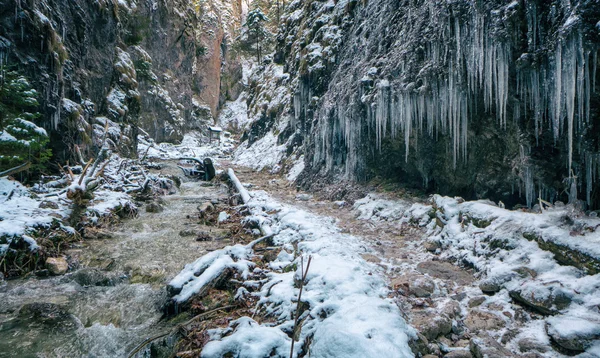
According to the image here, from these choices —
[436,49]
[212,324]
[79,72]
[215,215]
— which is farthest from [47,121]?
[436,49]

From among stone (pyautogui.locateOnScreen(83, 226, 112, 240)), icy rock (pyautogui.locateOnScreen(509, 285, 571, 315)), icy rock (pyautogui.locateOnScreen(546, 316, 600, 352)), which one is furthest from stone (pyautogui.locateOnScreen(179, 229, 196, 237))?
icy rock (pyautogui.locateOnScreen(546, 316, 600, 352))

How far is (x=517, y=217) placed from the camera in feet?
13.3

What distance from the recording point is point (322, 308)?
305 cm

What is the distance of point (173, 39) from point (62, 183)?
95.6 feet

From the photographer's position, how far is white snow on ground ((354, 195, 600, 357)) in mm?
2566

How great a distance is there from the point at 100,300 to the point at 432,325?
441cm

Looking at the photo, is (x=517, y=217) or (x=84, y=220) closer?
(x=517, y=217)

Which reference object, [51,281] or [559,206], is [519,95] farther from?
[51,281]

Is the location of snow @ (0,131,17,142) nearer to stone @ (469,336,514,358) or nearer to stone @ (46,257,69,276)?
stone @ (46,257,69,276)

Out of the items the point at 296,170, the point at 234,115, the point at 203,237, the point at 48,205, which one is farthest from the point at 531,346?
the point at 234,115

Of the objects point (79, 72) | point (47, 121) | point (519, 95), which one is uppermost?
point (79, 72)

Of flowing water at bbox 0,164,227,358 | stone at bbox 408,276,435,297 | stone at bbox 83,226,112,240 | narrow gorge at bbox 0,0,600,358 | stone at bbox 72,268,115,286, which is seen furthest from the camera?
stone at bbox 83,226,112,240

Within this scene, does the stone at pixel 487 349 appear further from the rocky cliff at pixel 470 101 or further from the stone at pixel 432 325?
the rocky cliff at pixel 470 101

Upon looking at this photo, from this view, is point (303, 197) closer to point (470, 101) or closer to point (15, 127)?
point (470, 101)
